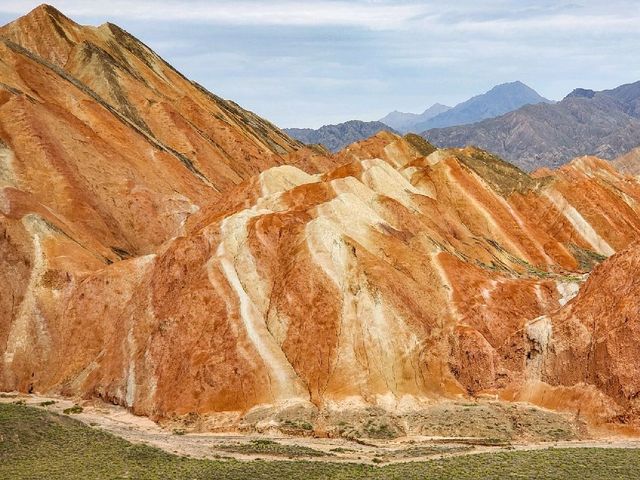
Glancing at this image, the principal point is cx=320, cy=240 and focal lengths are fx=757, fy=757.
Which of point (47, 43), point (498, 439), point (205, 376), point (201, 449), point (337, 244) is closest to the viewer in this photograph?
point (201, 449)

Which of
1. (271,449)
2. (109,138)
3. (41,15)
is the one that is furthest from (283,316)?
(41,15)

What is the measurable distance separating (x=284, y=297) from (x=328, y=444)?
48.7 ft

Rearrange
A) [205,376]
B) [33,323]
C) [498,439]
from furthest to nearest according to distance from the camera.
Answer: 1. [33,323]
2. [205,376]
3. [498,439]

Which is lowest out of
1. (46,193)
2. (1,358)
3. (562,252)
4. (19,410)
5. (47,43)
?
(19,410)

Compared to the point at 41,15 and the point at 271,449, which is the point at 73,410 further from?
the point at 41,15

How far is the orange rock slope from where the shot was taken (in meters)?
56.4

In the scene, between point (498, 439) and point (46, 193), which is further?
point (46, 193)

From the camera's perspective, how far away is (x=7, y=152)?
92.0 meters

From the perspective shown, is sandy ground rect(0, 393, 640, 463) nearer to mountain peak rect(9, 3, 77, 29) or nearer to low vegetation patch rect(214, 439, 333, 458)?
low vegetation patch rect(214, 439, 333, 458)

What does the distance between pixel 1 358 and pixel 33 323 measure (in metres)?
4.14

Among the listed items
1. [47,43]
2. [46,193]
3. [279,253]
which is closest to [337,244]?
[279,253]

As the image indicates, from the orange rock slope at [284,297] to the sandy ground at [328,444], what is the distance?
3013mm

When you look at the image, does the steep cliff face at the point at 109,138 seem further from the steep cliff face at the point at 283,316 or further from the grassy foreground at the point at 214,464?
the grassy foreground at the point at 214,464

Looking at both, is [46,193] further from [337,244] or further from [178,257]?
[337,244]
